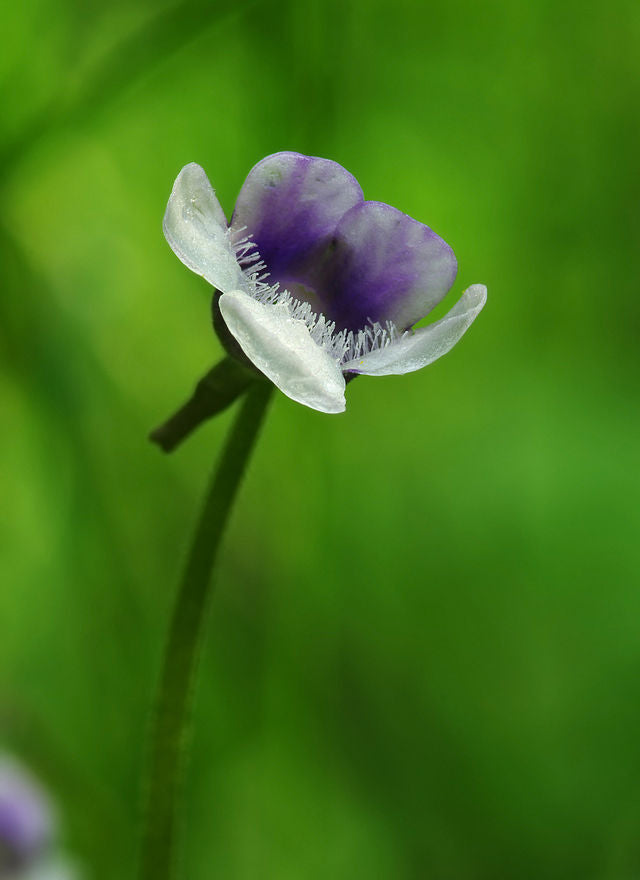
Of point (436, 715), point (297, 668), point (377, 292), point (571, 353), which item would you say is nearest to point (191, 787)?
point (297, 668)

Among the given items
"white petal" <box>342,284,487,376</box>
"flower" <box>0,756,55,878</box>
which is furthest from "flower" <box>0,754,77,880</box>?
"white petal" <box>342,284,487,376</box>

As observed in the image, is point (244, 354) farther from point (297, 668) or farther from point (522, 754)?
point (522, 754)

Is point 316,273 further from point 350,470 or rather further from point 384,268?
point 350,470

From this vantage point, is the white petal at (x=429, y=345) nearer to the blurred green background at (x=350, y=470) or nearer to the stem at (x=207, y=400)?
the stem at (x=207, y=400)

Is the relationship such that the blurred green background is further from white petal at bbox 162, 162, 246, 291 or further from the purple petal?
white petal at bbox 162, 162, 246, 291

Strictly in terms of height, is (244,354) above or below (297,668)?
above

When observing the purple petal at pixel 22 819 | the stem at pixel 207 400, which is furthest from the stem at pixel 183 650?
the purple petal at pixel 22 819
